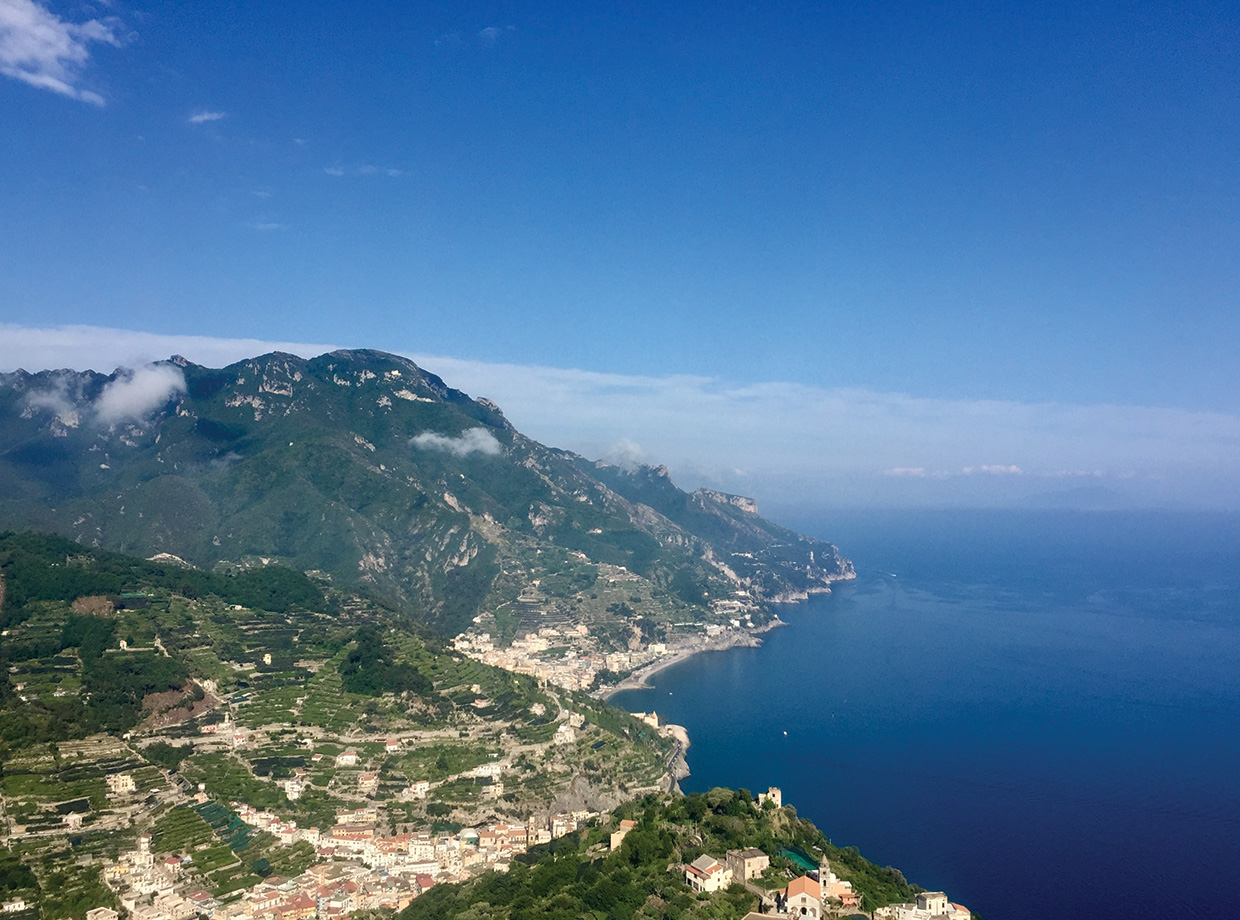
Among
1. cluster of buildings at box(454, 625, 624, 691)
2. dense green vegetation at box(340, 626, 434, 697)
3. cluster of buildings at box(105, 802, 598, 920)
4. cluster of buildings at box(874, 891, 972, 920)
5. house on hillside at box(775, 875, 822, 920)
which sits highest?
house on hillside at box(775, 875, 822, 920)

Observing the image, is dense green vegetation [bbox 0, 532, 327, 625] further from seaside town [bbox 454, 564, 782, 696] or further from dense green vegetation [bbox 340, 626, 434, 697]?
seaside town [bbox 454, 564, 782, 696]

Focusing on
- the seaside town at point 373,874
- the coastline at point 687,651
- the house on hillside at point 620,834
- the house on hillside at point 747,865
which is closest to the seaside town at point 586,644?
the coastline at point 687,651

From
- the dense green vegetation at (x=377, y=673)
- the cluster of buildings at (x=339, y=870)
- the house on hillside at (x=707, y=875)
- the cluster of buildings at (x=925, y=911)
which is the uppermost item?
the house on hillside at (x=707, y=875)

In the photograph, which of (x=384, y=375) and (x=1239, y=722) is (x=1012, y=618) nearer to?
(x=1239, y=722)

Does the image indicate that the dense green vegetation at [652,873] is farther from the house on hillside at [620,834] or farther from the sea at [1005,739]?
the sea at [1005,739]

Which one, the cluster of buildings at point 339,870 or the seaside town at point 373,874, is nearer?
the seaside town at point 373,874

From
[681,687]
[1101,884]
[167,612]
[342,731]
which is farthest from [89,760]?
[681,687]

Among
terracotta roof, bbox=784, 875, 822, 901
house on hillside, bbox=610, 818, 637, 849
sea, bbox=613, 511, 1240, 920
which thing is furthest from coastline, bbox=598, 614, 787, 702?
terracotta roof, bbox=784, 875, 822, 901
